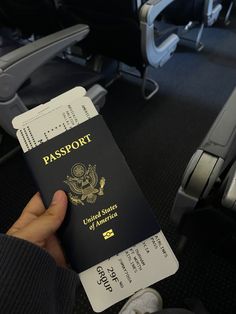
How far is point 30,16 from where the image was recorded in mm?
1265

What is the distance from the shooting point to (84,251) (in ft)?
1.72

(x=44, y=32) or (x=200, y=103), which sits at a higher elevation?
(x=44, y=32)

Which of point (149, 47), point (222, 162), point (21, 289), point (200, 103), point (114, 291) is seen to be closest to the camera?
point (21, 289)

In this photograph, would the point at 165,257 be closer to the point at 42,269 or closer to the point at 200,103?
the point at 42,269

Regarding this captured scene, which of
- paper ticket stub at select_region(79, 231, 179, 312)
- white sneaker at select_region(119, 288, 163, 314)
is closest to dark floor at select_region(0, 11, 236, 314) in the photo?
white sneaker at select_region(119, 288, 163, 314)

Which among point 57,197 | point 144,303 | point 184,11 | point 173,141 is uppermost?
point 184,11

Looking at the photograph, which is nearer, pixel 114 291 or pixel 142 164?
pixel 114 291

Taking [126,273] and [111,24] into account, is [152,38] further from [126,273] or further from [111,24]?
[126,273]

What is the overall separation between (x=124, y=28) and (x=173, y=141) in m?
0.65

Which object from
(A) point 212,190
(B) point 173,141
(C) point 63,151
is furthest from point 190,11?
(C) point 63,151

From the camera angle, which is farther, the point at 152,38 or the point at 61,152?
the point at 152,38

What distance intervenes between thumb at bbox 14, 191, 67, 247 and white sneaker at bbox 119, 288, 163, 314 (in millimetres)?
585

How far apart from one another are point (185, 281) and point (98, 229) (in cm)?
68

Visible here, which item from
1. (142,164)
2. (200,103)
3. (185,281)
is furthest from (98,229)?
(200,103)
